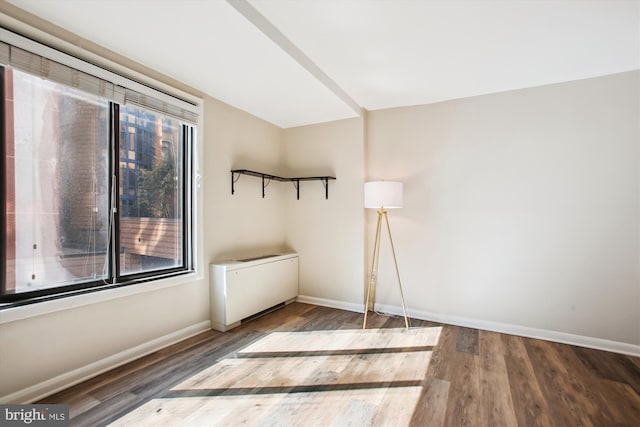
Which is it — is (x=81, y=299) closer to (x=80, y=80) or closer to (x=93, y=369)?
(x=93, y=369)

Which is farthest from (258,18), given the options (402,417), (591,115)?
(591,115)

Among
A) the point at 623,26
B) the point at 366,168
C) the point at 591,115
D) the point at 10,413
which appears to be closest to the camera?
the point at 10,413

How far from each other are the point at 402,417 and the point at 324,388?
0.54 meters

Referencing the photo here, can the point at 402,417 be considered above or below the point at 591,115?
below

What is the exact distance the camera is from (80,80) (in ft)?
6.89

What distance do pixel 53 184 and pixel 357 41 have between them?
94.0 inches

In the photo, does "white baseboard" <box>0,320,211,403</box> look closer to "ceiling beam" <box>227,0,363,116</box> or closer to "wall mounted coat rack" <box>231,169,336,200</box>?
"wall mounted coat rack" <box>231,169,336,200</box>

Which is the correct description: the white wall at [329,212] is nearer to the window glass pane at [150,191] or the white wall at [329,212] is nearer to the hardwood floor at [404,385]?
the hardwood floor at [404,385]

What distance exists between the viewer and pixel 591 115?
111 inches

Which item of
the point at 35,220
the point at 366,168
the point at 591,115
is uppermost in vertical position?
the point at 591,115

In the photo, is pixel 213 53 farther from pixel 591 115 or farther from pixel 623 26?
pixel 591 115

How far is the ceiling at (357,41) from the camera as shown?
6.15 ft

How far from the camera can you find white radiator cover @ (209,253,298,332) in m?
3.05

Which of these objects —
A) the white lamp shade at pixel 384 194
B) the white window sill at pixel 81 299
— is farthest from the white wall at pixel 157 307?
the white lamp shade at pixel 384 194
